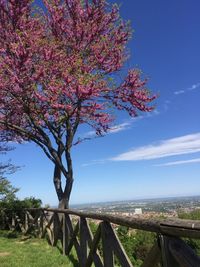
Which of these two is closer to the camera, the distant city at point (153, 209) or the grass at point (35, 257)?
the grass at point (35, 257)

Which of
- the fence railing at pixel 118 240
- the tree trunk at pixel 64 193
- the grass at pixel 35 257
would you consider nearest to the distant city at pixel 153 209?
the fence railing at pixel 118 240

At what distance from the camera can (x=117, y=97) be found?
674 inches

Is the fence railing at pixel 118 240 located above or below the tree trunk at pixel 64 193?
below

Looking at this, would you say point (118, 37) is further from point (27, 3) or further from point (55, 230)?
point (55, 230)

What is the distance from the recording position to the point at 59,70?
50.1ft

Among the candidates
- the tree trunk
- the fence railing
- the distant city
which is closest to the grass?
the fence railing

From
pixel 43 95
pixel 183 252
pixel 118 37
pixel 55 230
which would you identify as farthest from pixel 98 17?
pixel 183 252

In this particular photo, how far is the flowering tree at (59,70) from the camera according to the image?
15031mm

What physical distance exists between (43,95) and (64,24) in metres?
3.92

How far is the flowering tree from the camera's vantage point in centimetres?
1503

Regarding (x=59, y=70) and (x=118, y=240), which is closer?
(x=118, y=240)

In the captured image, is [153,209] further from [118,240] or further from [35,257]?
[118,240]

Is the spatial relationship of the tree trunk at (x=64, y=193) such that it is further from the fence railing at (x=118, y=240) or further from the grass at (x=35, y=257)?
the grass at (x=35, y=257)

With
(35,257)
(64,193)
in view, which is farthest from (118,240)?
(64,193)
